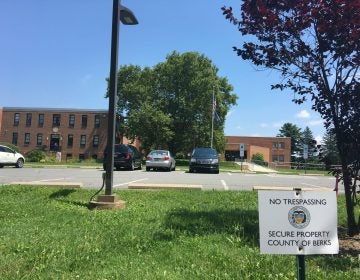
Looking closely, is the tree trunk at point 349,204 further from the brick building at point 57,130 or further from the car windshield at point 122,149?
the brick building at point 57,130

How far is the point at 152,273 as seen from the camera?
5.09m

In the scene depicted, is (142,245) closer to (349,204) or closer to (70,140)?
(349,204)

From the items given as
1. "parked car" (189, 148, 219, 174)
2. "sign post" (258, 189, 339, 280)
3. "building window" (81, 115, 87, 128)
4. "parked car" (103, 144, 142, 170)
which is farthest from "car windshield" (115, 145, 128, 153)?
"building window" (81, 115, 87, 128)

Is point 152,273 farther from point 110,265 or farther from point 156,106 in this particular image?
point 156,106

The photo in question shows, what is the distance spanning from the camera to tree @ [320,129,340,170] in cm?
784

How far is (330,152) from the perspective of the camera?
8.08 m

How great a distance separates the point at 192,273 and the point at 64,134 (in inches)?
2774

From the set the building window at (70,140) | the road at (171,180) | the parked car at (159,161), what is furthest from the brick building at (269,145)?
the road at (171,180)

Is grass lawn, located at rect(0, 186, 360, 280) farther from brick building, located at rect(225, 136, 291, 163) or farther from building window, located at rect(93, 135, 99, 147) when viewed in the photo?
brick building, located at rect(225, 136, 291, 163)

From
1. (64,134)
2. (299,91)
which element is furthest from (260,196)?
(64,134)

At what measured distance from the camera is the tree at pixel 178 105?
60906 millimetres

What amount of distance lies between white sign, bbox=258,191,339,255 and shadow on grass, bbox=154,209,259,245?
9.24 feet

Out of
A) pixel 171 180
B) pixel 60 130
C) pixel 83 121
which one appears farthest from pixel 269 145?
pixel 171 180

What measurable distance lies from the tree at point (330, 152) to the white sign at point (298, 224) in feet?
13.7
